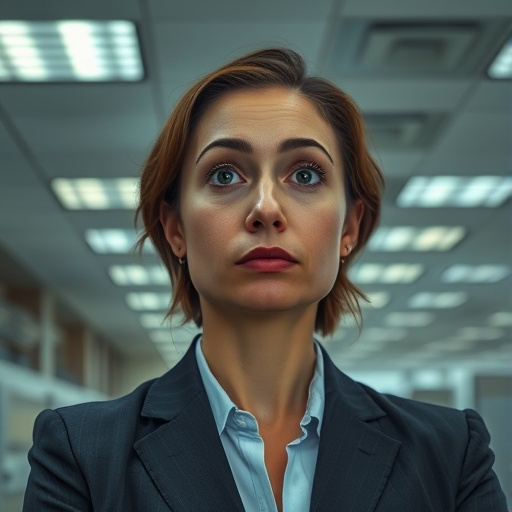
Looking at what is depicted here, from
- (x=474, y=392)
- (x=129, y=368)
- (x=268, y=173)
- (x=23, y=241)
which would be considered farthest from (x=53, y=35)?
(x=129, y=368)

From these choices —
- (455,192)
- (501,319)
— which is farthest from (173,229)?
(501,319)

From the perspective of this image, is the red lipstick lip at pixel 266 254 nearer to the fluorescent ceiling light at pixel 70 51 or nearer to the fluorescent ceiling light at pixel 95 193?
the fluorescent ceiling light at pixel 70 51

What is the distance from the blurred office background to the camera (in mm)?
3934

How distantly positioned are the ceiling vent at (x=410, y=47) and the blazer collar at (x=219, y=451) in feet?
10.4

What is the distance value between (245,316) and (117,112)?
411 centimetres

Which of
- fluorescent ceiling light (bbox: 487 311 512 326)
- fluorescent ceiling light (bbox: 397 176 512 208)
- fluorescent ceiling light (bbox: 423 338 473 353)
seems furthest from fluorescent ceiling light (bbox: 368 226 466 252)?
fluorescent ceiling light (bbox: 423 338 473 353)

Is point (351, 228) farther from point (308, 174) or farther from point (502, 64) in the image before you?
point (502, 64)

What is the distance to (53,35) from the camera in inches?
159

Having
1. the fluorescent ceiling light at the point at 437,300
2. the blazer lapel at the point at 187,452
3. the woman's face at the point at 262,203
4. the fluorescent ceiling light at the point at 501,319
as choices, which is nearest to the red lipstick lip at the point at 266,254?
the woman's face at the point at 262,203

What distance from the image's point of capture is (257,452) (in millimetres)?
971

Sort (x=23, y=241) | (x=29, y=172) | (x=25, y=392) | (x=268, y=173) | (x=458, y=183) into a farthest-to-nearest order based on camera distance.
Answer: (x=25, y=392) → (x=23, y=241) → (x=458, y=183) → (x=29, y=172) → (x=268, y=173)

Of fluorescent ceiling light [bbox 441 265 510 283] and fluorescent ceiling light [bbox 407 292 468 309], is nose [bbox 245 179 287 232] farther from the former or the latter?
fluorescent ceiling light [bbox 407 292 468 309]

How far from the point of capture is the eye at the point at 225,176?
97 cm

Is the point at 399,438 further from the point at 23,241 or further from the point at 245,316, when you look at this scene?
the point at 23,241
